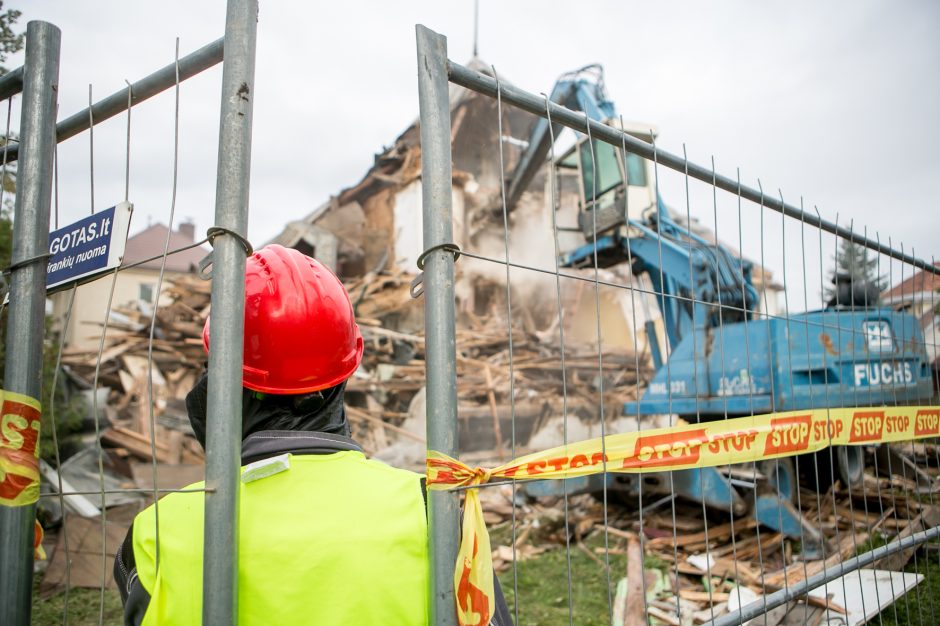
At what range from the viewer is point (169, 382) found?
12.4 meters

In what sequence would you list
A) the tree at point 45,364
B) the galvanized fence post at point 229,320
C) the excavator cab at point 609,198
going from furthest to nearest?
the excavator cab at point 609,198 < the tree at point 45,364 < the galvanized fence post at point 229,320

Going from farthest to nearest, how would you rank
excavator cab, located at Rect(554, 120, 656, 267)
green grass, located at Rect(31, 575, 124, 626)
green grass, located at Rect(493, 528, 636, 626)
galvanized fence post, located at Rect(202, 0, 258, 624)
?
excavator cab, located at Rect(554, 120, 656, 267) → green grass, located at Rect(31, 575, 124, 626) → green grass, located at Rect(493, 528, 636, 626) → galvanized fence post, located at Rect(202, 0, 258, 624)

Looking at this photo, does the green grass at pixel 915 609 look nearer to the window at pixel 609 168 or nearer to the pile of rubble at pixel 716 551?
the pile of rubble at pixel 716 551

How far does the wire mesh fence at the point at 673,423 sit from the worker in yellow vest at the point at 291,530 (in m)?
0.10

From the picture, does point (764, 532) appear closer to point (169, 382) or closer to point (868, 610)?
point (868, 610)

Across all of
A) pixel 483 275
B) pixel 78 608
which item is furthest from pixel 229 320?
pixel 483 275

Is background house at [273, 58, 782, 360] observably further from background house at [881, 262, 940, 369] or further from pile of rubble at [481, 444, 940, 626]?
background house at [881, 262, 940, 369]

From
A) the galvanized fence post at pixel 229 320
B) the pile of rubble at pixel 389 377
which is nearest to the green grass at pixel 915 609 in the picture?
the galvanized fence post at pixel 229 320

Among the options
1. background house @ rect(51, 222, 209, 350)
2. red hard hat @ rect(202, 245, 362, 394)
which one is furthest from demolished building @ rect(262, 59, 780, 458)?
red hard hat @ rect(202, 245, 362, 394)

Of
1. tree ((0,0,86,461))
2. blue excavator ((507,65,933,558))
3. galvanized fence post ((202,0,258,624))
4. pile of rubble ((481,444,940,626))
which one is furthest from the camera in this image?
blue excavator ((507,65,933,558))

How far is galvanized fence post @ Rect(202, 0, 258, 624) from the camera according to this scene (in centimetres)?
115

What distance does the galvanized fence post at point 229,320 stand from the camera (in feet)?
3.76

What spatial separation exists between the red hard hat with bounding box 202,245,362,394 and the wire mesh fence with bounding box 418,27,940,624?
30cm

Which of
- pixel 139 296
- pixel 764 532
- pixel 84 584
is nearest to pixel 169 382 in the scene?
pixel 84 584
